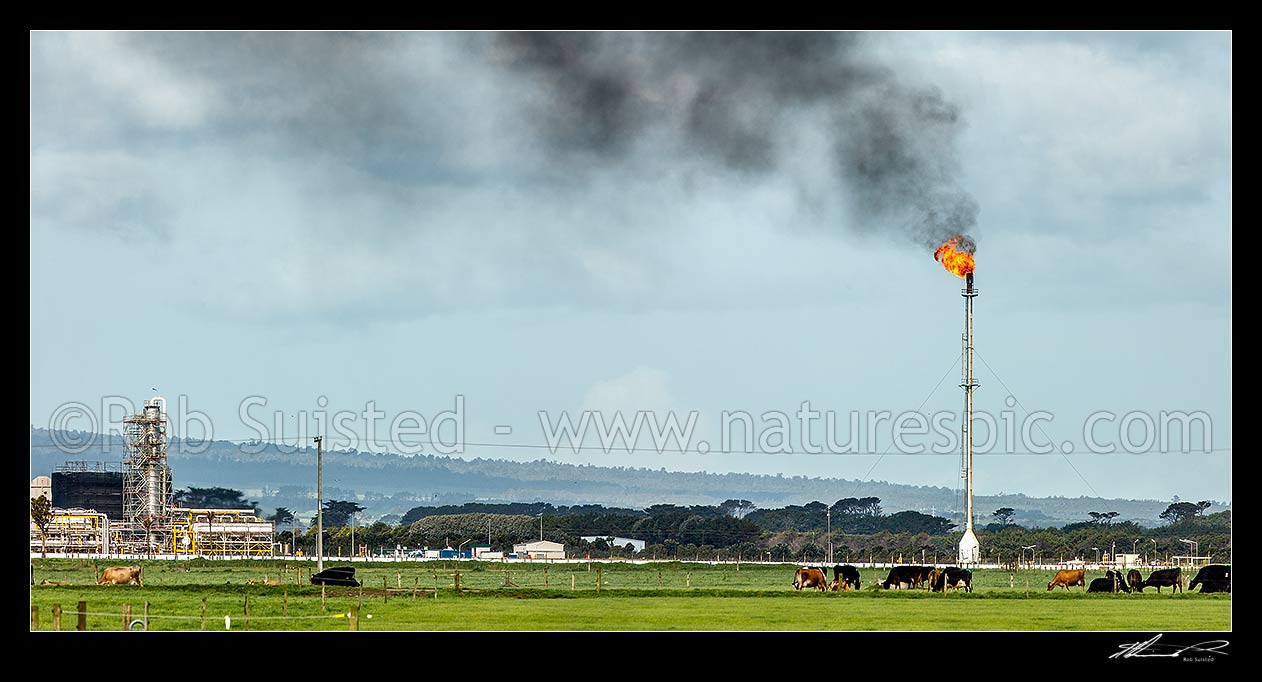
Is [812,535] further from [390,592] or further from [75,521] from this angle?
[390,592]

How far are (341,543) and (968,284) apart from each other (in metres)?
60.0

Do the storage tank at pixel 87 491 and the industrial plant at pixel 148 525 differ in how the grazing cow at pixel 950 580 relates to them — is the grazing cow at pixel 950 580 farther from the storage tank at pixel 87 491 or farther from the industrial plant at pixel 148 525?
the storage tank at pixel 87 491

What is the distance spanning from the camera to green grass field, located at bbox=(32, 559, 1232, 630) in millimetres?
37938

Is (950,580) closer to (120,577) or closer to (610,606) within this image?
(610,606)

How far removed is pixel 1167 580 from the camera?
170ft

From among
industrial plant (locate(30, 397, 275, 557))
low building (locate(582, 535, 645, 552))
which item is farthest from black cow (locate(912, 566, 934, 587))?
low building (locate(582, 535, 645, 552))

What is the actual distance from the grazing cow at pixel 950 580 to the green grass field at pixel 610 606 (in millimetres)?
622

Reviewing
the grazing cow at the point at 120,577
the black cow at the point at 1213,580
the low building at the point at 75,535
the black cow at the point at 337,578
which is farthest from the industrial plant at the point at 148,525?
the black cow at the point at 1213,580

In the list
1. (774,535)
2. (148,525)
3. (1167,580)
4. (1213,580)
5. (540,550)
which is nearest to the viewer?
(1167,580)

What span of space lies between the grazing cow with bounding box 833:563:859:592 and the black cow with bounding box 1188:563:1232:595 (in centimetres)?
1097
